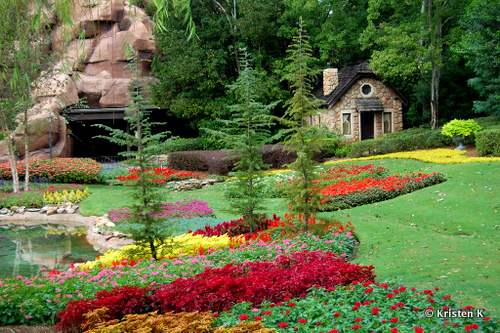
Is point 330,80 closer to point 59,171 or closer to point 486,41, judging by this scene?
point 486,41

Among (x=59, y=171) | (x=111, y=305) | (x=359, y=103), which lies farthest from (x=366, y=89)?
(x=111, y=305)

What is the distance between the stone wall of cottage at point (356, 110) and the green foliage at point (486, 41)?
689 cm

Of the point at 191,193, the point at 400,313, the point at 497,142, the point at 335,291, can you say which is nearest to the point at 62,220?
the point at 191,193

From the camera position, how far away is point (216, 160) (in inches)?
858

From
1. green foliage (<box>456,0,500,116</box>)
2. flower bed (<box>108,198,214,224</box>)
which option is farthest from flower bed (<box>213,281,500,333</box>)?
green foliage (<box>456,0,500,116</box>)

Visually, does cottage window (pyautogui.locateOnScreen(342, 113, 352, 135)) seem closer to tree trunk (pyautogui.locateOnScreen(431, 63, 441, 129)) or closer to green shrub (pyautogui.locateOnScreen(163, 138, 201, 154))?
tree trunk (pyautogui.locateOnScreen(431, 63, 441, 129))

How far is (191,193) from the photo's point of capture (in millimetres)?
17484

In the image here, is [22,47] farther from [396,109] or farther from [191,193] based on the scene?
[396,109]

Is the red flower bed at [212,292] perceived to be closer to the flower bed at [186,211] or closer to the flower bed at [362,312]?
the flower bed at [362,312]

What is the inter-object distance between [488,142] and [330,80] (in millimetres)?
11946

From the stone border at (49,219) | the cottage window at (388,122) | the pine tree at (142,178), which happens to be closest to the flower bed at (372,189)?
the pine tree at (142,178)

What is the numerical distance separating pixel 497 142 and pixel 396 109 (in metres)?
11.4

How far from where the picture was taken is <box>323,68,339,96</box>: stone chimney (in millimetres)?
26984

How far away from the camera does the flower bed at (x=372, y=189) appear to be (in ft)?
41.0
